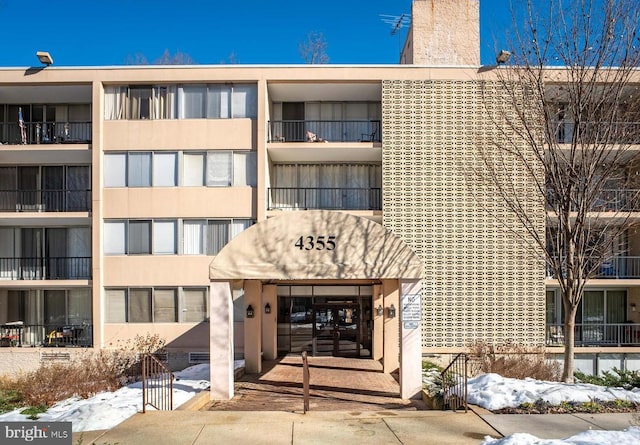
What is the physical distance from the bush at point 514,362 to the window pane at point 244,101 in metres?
11.5

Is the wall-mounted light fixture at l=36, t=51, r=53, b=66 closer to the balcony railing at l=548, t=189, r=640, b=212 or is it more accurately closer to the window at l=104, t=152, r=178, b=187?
the window at l=104, t=152, r=178, b=187

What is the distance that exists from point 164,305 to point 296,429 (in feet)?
37.2

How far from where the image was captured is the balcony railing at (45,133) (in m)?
20.2

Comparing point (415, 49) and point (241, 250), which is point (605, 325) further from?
point (241, 250)

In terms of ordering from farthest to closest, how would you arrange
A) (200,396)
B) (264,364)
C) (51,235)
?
(51,235), (264,364), (200,396)

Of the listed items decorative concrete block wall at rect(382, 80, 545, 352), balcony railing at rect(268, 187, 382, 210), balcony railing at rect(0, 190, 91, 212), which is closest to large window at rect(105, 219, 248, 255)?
balcony railing at rect(268, 187, 382, 210)

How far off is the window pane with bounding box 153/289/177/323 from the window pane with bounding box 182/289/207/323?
394 mm

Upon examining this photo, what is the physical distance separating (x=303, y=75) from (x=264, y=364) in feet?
33.7

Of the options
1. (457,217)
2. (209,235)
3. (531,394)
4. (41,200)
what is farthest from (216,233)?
(531,394)

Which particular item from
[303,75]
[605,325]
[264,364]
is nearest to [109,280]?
[264,364]

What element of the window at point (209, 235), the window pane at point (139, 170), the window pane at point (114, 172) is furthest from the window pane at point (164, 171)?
the window at point (209, 235)

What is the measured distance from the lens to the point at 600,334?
64.0 feet

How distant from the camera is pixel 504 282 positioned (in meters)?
18.4

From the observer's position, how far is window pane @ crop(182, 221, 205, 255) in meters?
18.7
